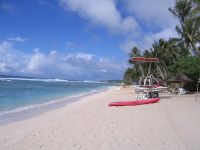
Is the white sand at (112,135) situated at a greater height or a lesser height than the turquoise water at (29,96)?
lesser

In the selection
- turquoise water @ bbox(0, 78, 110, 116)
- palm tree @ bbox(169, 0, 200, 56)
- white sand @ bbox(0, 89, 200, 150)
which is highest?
palm tree @ bbox(169, 0, 200, 56)

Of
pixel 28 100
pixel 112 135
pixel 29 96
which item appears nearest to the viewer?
pixel 112 135

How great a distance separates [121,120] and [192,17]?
76.7 ft

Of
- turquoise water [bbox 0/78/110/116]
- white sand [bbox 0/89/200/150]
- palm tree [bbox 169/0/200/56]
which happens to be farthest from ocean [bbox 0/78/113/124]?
palm tree [bbox 169/0/200/56]

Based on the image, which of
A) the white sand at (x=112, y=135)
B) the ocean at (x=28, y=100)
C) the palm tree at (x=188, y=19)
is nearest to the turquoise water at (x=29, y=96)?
the ocean at (x=28, y=100)

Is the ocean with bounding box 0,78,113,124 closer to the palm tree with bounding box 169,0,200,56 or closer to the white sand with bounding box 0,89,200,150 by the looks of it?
the white sand with bounding box 0,89,200,150

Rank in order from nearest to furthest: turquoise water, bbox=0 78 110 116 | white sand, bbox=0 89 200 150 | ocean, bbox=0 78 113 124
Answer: white sand, bbox=0 89 200 150 < ocean, bbox=0 78 113 124 < turquoise water, bbox=0 78 110 116

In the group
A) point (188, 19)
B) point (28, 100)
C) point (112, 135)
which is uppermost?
point (188, 19)

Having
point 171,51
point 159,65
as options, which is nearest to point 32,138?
point 171,51

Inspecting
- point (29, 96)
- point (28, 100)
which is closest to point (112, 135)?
point (28, 100)

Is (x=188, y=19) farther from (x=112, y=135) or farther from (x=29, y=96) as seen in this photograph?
(x=112, y=135)

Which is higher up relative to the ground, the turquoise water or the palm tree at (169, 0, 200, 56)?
the palm tree at (169, 0, 200, 56)

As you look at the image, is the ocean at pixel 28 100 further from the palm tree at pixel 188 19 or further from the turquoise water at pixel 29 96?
the palm tree at pixel 188 19

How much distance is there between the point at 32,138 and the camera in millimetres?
7730
